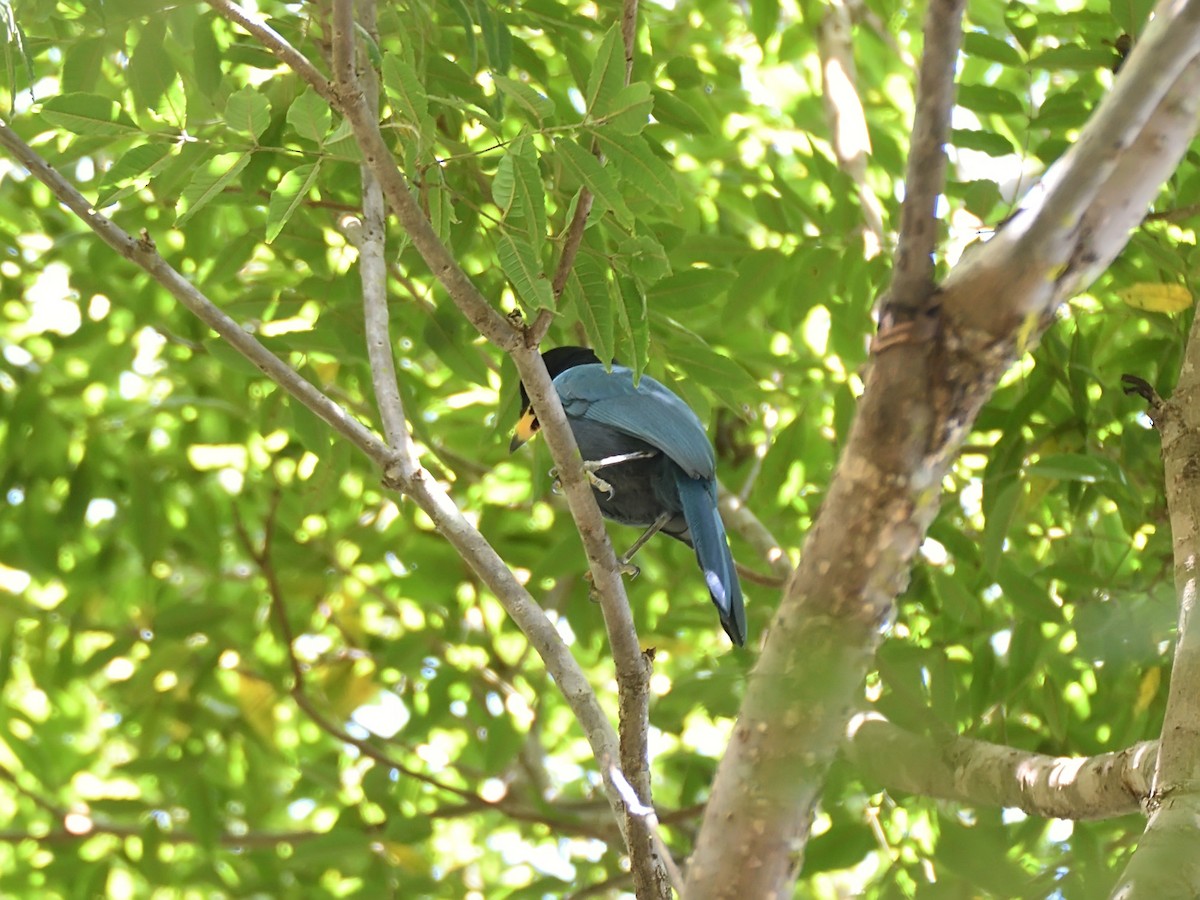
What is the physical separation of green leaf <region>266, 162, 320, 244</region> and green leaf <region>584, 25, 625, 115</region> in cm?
52

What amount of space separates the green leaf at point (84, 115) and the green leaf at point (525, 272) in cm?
80

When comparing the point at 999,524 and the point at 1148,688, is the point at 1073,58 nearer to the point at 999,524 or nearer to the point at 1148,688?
the point at 999,524

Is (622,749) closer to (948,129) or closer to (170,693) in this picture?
(948,129)

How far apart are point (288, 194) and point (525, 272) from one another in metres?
0.47

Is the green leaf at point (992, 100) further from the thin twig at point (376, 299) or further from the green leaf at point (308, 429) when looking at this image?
the green leaf at point (308, 429)

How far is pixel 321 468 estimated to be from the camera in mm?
3781

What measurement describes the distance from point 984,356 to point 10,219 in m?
4.00

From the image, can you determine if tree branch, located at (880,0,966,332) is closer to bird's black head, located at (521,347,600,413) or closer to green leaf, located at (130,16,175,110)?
green leaf, located at (130,16,175,110)

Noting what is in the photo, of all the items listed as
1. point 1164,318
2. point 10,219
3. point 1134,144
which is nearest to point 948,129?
point 1134,144

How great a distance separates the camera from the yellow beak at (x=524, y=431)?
4223 millimetres

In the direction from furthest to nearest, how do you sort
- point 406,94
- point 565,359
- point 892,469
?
point 565,359 → point 406,94 → point 892,469

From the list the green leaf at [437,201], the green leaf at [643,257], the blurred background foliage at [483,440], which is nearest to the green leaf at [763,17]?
the blurred background foliage at [483,440]

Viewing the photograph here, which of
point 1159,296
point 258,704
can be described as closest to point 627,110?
point 1159,296

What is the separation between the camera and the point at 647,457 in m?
4.04
